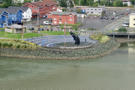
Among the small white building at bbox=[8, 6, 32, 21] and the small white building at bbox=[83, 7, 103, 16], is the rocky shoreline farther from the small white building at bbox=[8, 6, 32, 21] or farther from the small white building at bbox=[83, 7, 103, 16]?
the small white building at bbox=[83, 7, 103, 16]

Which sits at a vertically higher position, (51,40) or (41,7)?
(41,7)

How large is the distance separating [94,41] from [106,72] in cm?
615

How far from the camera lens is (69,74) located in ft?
43.0

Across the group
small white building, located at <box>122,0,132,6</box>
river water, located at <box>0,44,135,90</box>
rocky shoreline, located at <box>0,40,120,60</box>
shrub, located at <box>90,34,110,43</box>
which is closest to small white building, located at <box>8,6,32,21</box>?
shrub, located at <box>90,34,110,43</box>

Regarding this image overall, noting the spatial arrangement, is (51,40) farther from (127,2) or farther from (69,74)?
(127,2)

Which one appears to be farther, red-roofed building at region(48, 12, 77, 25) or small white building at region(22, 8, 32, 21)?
small white building at region(22, 8, 32, 21)

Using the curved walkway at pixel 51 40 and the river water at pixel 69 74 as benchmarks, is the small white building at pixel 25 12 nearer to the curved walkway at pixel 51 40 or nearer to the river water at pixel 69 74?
the curved walkway at pixel 51 40

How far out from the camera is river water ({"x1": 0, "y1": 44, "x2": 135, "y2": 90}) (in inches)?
449

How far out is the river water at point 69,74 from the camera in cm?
1140

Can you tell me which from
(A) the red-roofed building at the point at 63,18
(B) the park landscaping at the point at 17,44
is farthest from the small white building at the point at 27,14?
(B) the park landscaping at the point at 17,44

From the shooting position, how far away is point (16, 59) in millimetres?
15852

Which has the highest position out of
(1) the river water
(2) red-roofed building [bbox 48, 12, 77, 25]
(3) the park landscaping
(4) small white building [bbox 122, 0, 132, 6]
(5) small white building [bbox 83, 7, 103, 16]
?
(4) small white building [bbox 122, 0, 132, 6]

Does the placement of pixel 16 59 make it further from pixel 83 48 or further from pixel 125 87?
pixel 125 87

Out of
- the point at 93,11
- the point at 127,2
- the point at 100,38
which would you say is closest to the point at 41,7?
the point at 93,11
